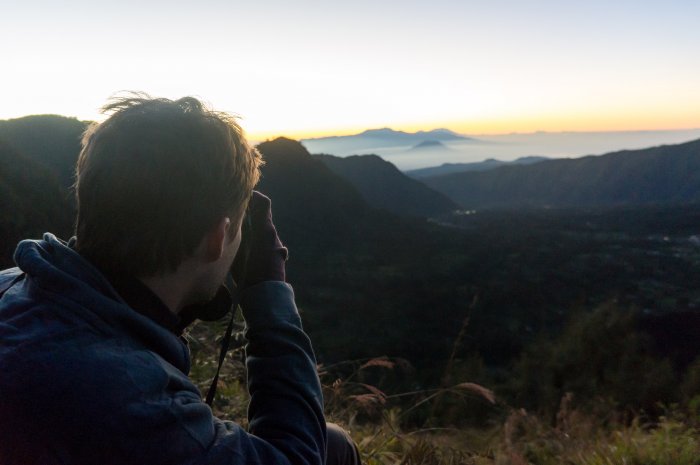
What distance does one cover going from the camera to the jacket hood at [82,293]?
28.9 inches

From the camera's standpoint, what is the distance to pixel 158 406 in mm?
702

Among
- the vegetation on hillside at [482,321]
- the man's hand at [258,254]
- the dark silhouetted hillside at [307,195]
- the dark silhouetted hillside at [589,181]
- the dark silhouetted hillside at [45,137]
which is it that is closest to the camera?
the man's hand at [258,254]

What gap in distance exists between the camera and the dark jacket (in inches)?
26.2

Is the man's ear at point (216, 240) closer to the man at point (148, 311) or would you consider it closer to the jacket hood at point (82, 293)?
the man at point (148, 311)

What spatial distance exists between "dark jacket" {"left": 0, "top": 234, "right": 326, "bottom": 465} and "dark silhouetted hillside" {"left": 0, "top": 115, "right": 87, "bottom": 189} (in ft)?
29.0

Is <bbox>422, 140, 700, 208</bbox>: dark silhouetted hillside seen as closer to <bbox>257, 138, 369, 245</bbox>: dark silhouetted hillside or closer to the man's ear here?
<bbox>257, 138, 369, 245</bbox>: dark silhouetted hillside

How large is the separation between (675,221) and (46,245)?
9720cm

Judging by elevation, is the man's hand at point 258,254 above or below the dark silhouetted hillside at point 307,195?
above

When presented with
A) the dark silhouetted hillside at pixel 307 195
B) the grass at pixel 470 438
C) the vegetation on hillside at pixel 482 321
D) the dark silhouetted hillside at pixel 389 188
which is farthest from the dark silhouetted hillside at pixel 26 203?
the dark silhouetted hillside at pixel 389 188

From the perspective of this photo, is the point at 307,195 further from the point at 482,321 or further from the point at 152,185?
the point at 152,185

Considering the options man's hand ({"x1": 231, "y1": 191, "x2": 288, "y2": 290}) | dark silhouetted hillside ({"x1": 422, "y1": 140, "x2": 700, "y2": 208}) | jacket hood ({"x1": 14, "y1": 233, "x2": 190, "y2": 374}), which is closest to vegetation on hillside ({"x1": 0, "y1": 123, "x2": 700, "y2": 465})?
man's hand ({"x1": 231, "y1": 191, "x2": 288, "y2": 290})

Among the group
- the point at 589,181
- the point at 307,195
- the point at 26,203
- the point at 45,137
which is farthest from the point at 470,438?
the point at 589,181

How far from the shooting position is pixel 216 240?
Result: 0.92 m

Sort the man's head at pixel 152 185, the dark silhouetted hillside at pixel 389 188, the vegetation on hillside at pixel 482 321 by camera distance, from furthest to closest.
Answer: the dark silhouetted hillside at pixel 389 188 < the vegetation on hillside at pixel 482 321 < the man's head at pixel 152 185
